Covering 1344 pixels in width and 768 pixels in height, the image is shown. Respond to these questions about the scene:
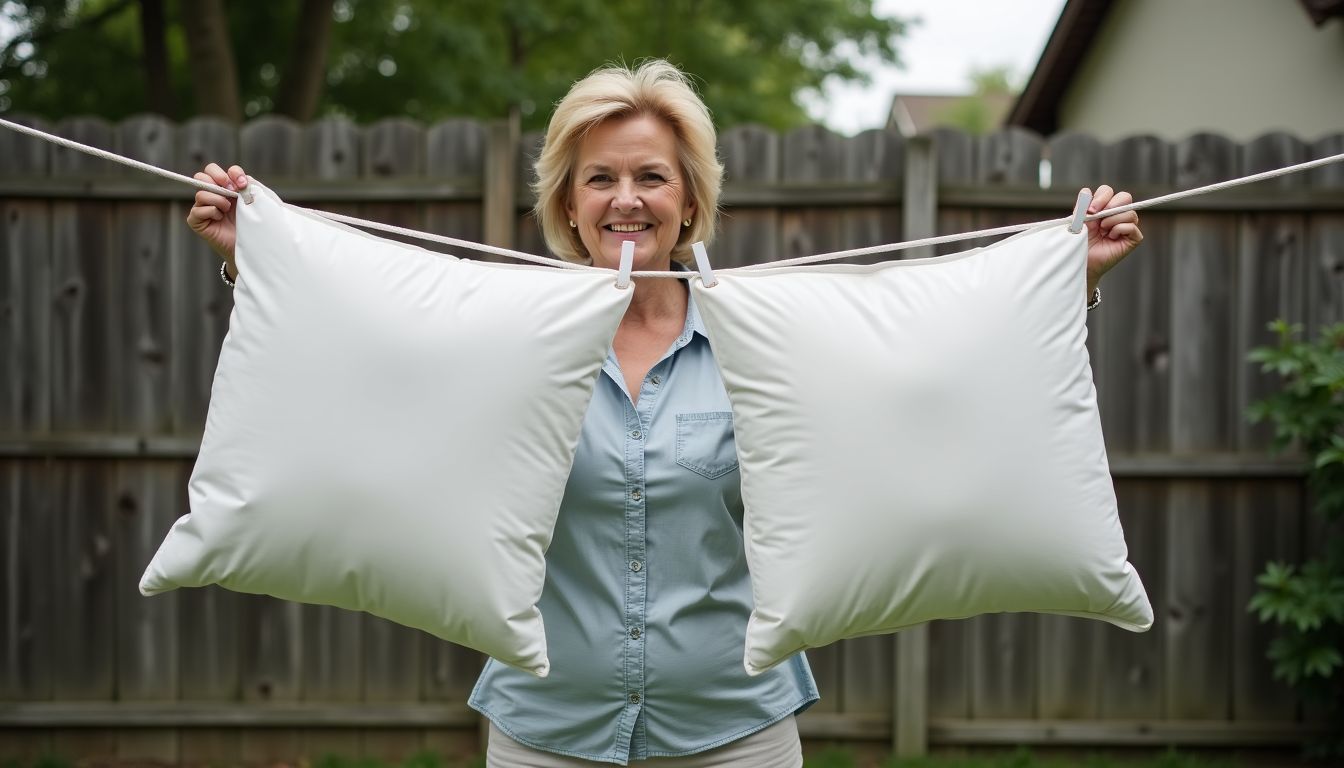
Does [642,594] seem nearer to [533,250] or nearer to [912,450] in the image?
[912,450]

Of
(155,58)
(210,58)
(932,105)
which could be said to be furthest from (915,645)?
(932,105)

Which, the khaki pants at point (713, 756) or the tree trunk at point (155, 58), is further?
the tree trunk at point (155, 58)

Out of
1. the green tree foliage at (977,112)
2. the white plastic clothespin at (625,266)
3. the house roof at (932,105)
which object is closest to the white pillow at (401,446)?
the white plastic clothespin at (625,266)

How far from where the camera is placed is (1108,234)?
1787 mm

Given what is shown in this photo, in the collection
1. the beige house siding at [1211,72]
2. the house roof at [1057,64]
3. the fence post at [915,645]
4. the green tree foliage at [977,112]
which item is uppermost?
the green tree foliage at [977,112]

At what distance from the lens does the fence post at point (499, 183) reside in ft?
11.6

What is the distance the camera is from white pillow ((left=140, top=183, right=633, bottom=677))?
5.10 ft

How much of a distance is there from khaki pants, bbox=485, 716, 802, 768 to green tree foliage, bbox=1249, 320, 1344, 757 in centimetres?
208

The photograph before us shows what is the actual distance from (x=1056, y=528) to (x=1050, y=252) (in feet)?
1.27

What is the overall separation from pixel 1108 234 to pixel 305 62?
21.7ft

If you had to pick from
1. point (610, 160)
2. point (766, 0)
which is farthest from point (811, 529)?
point (766, 0)

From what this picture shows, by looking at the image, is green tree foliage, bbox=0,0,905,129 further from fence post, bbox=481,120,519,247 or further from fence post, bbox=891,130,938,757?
fence post, bbox=891,130,938,757

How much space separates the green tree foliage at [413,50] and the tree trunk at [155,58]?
13 mm

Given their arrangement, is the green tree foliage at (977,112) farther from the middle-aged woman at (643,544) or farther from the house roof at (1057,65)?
the middle-aged woman at (643,544)
